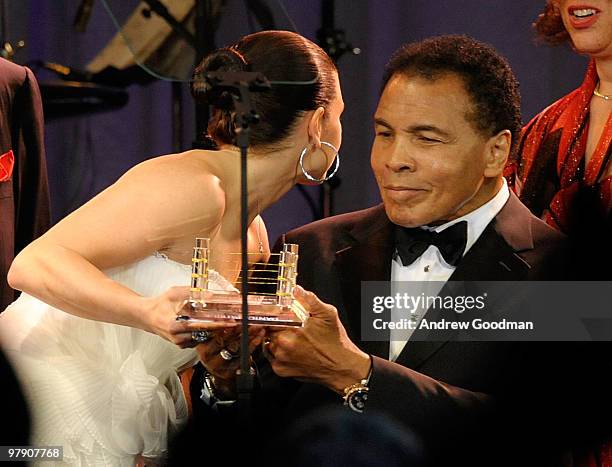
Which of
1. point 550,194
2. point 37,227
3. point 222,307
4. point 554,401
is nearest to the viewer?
point 222,307

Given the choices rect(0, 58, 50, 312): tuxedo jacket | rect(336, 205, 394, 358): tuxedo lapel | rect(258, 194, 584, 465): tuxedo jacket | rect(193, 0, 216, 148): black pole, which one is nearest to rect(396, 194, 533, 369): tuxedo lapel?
rect(258, 194, 584, 465): tuxedo jacket

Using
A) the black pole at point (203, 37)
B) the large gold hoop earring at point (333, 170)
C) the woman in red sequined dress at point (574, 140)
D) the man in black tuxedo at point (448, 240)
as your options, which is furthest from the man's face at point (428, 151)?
the black pole at point (203, 37)

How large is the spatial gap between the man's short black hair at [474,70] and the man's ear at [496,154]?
0.01 m

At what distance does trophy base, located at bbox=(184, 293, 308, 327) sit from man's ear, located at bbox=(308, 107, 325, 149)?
406mm

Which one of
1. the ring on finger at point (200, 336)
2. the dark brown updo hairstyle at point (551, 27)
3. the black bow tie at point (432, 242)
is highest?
the dark brown updo hairstyle at point (551, 27)

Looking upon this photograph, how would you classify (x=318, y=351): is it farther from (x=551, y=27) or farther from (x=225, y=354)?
(x=551, y=27)

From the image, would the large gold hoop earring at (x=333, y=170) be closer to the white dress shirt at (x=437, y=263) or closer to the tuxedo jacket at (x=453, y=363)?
the tuxedo jacket at (x=453, y=363)

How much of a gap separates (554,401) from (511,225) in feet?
1.13

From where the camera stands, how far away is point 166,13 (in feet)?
7.31

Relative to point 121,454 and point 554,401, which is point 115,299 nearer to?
point 121,454

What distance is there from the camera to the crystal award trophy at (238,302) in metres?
1.73

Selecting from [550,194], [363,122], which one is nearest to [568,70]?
[550,194]

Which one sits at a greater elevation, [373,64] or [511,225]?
[373,64]

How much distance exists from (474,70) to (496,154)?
171 millimetres
